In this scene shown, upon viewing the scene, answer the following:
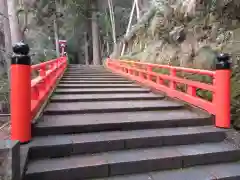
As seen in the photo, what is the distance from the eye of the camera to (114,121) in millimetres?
3504

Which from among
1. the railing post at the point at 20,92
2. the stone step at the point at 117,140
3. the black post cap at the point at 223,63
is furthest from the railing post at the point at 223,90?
the railing post at the point at 20,92

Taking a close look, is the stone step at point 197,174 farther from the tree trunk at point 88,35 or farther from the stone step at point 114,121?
the tree trunk at point 88,35

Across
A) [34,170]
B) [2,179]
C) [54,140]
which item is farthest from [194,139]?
[2,179]

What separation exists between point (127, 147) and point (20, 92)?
4.93 ft

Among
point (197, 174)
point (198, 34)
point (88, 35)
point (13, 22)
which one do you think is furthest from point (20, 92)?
point (88, 35)

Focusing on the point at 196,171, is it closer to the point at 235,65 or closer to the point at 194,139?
the point at 194,139

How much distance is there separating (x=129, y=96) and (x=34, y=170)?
10.2 ft

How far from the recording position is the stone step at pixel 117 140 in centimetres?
279

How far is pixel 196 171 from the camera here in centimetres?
282

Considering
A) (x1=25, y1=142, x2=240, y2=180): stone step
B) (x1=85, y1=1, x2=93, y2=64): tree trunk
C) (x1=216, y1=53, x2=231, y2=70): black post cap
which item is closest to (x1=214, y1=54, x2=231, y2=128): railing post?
(x1=216, y1=53, x2=231, y2=70): black post cap

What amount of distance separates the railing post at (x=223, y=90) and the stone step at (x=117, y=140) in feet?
0.70

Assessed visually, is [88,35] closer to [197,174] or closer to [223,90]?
[223,90]

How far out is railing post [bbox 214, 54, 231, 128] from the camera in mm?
3469

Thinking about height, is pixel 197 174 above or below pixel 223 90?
below
